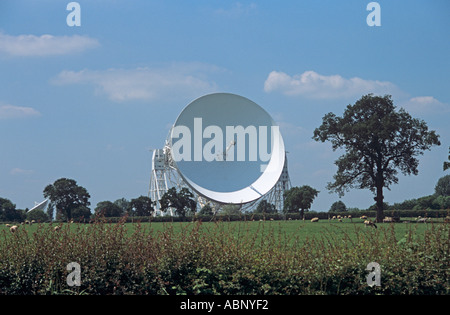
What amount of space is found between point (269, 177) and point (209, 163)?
634cm

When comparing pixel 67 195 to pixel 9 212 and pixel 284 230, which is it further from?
pixel 284 230

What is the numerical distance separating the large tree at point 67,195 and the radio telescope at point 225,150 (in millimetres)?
30146

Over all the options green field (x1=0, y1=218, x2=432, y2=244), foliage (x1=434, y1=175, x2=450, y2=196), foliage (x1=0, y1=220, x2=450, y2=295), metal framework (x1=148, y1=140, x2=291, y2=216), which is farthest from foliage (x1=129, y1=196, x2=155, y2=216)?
foliage (x1=434, y1=175, x2=450, y2=196)

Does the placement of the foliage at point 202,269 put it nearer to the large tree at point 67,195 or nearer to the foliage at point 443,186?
the large tree at point 67,195

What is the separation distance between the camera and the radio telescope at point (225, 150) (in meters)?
51.0

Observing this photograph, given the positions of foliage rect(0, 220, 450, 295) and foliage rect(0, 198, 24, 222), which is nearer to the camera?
foliage rect(0, 220, 450, 295)

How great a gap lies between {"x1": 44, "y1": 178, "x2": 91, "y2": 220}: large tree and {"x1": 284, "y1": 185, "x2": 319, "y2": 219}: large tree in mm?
29968

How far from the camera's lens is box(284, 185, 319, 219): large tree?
7788cm

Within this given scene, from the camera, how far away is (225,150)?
54.5 meters

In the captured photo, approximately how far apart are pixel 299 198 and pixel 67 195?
115ft

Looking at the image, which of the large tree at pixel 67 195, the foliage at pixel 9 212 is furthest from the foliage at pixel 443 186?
the foliage at pixel 9 212

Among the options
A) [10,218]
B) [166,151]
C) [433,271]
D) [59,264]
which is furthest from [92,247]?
[10,218]
